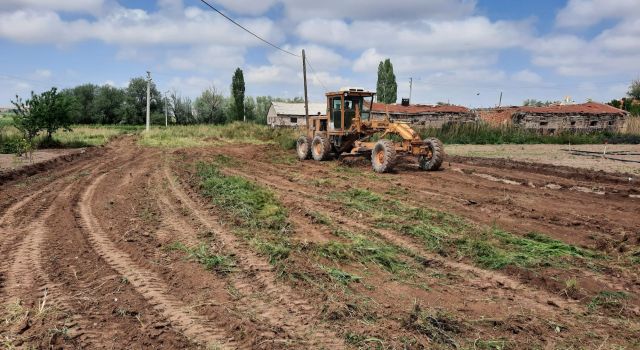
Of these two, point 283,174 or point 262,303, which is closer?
point 262,303

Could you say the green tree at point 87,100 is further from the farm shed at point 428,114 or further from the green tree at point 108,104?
the farm shed at point 428,114

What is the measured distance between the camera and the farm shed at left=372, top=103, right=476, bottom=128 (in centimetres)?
3934

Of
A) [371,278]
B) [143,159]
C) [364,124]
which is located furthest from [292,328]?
[143,159]

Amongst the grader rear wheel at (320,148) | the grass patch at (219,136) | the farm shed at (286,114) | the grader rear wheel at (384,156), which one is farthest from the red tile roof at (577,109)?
the farm shed at (286,114)

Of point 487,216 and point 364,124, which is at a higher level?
point 364,124

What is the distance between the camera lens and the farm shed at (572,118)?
3700 centimetres

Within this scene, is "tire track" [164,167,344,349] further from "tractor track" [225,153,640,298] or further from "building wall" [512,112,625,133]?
"building wall" [512,112,625,133]

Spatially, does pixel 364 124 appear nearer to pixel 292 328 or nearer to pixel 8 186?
pixel 8 186

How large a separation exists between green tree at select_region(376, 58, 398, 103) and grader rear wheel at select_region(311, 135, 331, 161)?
52987 millimetres

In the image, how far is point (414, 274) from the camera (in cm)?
499

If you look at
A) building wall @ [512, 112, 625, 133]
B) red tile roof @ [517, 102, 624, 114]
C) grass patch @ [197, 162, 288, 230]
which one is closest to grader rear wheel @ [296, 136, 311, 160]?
grass patch @ [197, 162, 288, 230]

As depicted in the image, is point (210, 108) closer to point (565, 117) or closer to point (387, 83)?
point (387, 83)

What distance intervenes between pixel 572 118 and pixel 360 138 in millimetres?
31040

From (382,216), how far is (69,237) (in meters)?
4.64
